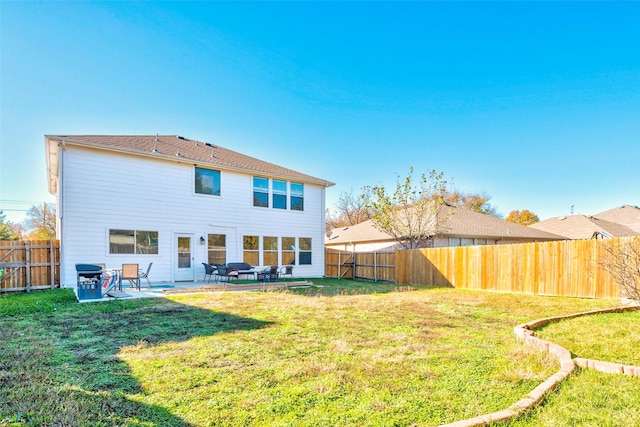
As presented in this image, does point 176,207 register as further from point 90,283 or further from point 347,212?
point 347,212

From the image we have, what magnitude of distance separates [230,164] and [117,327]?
33.1 feet

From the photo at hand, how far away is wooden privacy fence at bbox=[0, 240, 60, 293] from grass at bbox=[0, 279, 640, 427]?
4.75 metres

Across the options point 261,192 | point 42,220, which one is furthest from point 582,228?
point 42,220

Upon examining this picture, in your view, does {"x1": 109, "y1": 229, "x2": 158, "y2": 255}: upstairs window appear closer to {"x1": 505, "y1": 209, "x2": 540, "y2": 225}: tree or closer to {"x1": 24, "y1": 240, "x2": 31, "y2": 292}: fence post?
{"x1": 24, "y1": 240, "x2": 31, "y2": 292}: fence post

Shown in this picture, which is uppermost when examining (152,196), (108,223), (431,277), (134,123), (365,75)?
(365,75)

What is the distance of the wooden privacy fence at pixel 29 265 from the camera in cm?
1066

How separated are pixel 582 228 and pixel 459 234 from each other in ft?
39.1

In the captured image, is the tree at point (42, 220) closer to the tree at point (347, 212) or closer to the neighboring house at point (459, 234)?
the neighboring house at point (459, 234)

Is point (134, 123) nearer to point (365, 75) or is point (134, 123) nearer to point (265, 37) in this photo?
point (265, 37)

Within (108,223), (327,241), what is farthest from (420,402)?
(327,241)

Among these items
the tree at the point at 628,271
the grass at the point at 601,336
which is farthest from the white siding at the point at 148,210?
the grass at the point at 601,336

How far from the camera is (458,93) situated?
53.8ft

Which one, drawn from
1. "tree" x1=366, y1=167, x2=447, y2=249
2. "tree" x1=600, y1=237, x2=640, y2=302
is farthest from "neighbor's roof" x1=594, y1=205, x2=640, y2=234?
"tree" x1=600, y1=237, x2=640, y2=302

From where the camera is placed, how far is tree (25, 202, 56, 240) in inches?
1226
